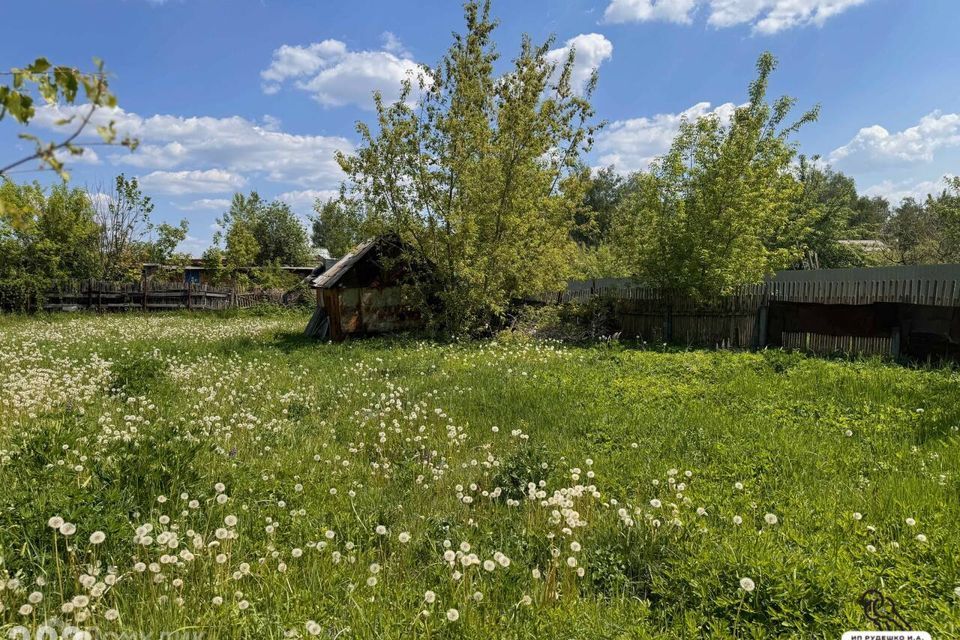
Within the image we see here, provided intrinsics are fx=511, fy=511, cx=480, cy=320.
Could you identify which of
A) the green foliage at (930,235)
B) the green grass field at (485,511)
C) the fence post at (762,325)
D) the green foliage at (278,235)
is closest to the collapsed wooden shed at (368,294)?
the green grass field at (485,511)

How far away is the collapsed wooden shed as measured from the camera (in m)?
17.7

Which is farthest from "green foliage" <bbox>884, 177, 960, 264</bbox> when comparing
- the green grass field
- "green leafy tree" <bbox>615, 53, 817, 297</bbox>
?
the green grass field

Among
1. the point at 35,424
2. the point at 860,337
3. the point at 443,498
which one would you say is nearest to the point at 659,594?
the point at 443,498

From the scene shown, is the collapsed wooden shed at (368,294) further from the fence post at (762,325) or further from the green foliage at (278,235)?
the green foliage at (278,235)

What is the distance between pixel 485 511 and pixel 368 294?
14.5 metres

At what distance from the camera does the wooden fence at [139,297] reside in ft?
90.2

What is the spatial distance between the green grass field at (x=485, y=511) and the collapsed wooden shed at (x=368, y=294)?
9070 millimetres

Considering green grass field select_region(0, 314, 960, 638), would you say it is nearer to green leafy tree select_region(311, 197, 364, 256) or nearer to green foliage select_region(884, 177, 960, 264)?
green leafy tree select_region(311, 197, 364, 256)

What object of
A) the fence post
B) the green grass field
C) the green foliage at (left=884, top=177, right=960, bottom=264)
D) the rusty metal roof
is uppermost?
the green foliage at (left=884, top=177, right=960, bottom=264)

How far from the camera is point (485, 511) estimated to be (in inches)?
179

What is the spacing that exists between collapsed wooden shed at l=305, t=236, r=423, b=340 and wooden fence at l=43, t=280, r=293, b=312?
52.9 ft

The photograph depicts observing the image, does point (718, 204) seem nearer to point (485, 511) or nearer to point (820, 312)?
point (820, 312)

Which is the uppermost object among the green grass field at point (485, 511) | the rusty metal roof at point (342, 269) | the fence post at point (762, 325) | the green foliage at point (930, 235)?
the green foliage at point (930, 235)

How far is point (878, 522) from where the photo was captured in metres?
4.09
